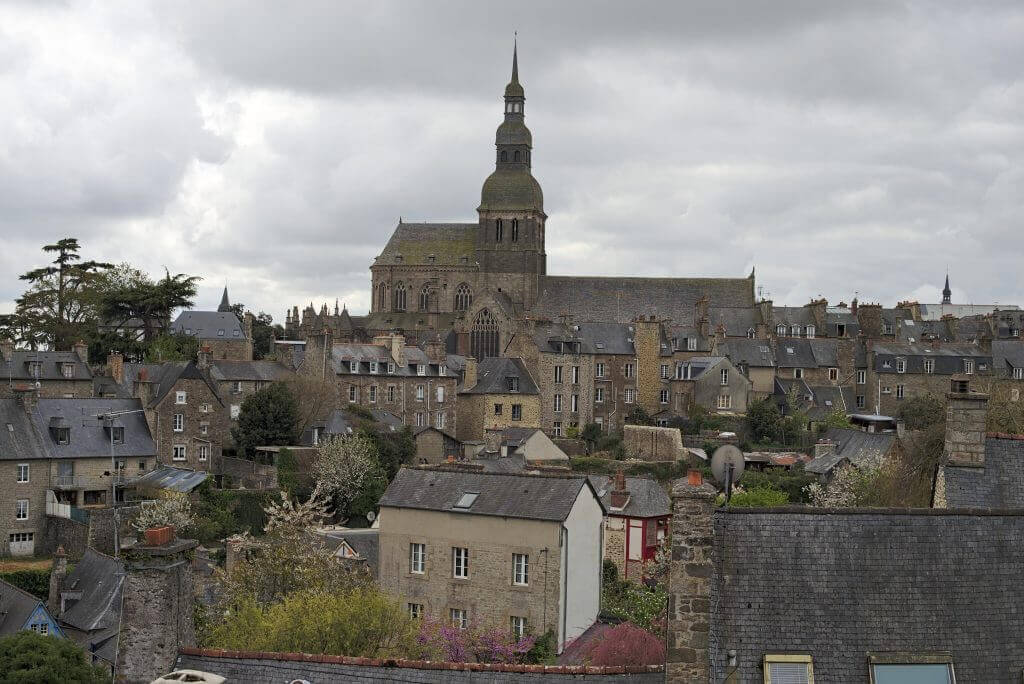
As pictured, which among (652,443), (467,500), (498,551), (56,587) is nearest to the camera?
(498,551)

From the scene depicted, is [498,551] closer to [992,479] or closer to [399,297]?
[992,479]

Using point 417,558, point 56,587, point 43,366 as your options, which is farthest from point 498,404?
point 417,558

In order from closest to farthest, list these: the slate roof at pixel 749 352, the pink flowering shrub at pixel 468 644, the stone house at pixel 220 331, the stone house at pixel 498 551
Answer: the pink flowering shrub at pixel 468 644 < the stone house at pixel 498 551 < the slate roof at pixel 749 352 < the stone house at pixel 220 331

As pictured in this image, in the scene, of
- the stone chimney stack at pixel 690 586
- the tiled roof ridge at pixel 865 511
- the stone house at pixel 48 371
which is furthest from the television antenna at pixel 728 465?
the stone house at pixel 48 371

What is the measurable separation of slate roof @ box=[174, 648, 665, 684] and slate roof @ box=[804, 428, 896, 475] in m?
34.7

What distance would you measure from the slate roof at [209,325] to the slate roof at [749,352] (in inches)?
1334

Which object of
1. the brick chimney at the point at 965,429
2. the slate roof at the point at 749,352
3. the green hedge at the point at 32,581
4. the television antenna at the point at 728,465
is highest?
the slate roof at the point at 749,352

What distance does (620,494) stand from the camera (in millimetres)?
40781

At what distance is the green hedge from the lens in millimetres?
39469

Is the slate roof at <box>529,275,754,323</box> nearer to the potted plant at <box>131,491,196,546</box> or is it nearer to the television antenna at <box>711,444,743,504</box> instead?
the potted plant at <box>131,491,196,546</box>

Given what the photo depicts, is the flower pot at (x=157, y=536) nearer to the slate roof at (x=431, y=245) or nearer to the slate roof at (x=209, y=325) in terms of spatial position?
the slate roof at (x=209, y=325)

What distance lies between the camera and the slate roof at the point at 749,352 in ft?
250

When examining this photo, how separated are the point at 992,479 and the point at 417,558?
16100 mm

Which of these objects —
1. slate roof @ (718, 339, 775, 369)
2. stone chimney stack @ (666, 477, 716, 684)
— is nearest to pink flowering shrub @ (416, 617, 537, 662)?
stone chimney stack @ (666, 477, 716, 684)
